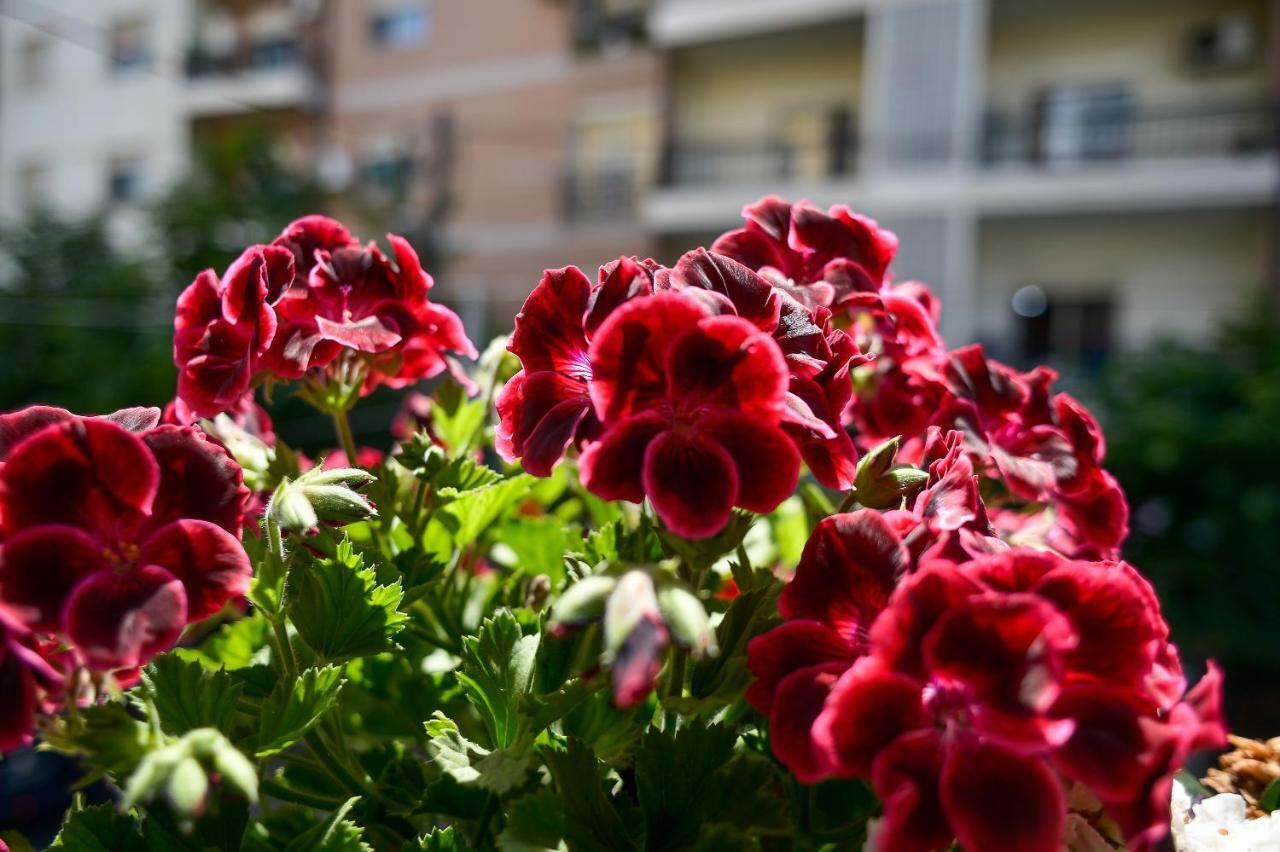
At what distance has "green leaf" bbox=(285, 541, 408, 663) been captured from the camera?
37 cm

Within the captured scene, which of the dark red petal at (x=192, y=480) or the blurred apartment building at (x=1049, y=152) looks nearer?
the dark red petal at (x=192, y=480)

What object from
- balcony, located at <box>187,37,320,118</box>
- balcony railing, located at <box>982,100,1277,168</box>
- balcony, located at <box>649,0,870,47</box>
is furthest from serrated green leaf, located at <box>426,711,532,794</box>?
balcony, located at <box>187,37,320,118</box>

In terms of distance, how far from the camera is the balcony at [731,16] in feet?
24.1

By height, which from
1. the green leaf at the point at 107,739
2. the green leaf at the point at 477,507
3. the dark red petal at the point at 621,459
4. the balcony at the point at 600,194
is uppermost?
the balcony at the point at 600,194

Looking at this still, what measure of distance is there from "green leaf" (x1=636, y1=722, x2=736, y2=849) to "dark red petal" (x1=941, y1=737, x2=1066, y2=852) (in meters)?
0.10

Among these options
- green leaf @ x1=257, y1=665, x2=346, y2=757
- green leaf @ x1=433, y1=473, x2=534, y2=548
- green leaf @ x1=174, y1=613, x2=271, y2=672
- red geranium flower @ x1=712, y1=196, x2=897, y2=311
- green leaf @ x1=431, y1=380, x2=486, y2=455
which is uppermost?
red geranium flower @ x1=712, y1=196, x2=897, y2=311

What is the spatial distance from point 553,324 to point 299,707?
16 centimetres

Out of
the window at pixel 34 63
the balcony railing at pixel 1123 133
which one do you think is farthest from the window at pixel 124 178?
the balcony railing at pixel 1123 133

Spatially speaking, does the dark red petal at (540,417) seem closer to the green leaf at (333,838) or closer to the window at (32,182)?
the green leaf at (333,838)

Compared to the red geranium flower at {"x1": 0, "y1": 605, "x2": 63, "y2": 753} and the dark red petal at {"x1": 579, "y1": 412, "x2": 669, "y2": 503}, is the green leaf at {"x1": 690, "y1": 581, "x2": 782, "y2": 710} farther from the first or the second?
the red geranium flower at {"x1": 0, "y1": 605, "x2": 63, "y2": 753}

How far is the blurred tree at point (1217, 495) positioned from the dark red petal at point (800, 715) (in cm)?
418

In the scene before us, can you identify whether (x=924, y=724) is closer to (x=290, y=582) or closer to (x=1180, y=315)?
(x=290, y=582)

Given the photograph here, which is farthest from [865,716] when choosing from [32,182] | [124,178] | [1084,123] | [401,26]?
[32,182]

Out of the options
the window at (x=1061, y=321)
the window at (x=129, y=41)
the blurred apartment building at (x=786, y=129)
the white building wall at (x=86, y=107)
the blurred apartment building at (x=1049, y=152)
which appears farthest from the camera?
the window at (x=129, y=41)
